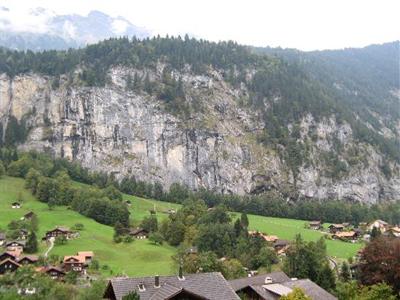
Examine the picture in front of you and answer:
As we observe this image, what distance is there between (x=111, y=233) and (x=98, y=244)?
11.7 metres

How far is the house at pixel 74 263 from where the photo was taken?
A: 91375mm

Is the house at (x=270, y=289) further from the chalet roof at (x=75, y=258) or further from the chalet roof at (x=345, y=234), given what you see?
the chalet roof at (x=345, y=234)

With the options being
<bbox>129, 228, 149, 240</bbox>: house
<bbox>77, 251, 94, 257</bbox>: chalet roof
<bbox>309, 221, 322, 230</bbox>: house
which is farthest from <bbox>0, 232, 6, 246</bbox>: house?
<bbox>309, 221, 322, 230</bbox>: house

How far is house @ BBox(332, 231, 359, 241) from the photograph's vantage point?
13225 centimetres

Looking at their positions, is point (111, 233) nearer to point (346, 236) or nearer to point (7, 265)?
point (7, 265)

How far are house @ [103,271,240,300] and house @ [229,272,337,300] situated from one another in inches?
565

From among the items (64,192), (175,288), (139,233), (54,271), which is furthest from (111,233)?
(175,288)

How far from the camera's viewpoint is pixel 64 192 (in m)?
142

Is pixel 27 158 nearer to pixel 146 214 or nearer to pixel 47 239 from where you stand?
pixel 146 214

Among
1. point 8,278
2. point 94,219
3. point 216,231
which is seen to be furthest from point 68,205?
point 8,278

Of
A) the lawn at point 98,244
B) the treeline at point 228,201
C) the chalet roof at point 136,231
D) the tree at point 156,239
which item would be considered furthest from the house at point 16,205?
the tree at point 156,239

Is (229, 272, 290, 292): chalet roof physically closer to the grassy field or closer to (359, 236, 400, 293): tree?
(359, 236, 400, 293): tree

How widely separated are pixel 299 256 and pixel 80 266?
35.0 meters

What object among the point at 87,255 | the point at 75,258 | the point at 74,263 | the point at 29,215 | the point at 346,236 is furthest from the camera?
the point at 346,236
